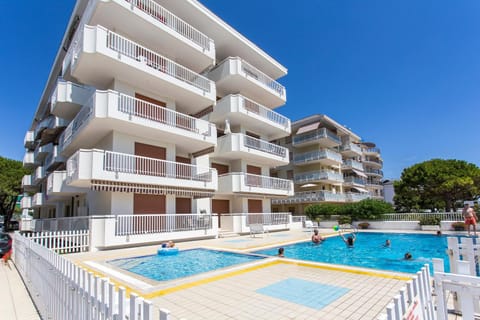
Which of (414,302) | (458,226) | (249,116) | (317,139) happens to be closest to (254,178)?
(249,116)

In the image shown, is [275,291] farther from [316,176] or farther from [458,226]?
[316,176]

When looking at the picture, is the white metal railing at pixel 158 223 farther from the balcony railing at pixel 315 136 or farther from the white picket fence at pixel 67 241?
the balcony railing at pixel 315 136

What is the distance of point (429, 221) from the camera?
24.9 meters

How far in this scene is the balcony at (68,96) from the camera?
18.5 metres

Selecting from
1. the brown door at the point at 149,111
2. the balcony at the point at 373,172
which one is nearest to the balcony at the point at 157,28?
the brown door at the point at 149,111

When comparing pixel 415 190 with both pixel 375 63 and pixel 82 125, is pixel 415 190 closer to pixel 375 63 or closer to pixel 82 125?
pixel 375 63

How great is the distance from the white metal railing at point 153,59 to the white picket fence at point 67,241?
10.4 m

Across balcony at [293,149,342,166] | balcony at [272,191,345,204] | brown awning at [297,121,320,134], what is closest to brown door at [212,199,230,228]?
balcony at [272,191,345,204]

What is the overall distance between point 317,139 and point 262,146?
15697 millimetres

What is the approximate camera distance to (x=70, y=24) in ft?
71.3

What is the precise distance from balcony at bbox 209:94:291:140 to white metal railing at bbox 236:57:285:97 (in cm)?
276

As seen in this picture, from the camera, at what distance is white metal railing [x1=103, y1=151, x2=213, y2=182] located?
14.6 meters

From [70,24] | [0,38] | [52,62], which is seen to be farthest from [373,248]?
[52,62]

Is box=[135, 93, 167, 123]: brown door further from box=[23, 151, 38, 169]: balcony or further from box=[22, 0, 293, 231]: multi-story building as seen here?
box=[23, 151, 38, 169]: balcony
